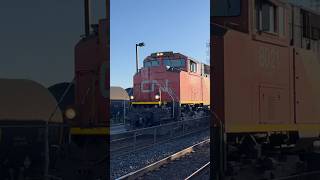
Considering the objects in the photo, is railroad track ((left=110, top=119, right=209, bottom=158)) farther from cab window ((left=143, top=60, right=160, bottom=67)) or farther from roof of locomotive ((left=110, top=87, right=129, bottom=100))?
cab window ((left=143, top=60, right=160, bottom=67))

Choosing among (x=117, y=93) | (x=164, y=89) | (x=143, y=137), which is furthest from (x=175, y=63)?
(x=117, y=93)

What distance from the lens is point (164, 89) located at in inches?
117

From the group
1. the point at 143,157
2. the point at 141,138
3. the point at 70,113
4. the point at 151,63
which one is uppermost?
the point at 151,63

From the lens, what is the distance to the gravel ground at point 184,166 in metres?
2.72

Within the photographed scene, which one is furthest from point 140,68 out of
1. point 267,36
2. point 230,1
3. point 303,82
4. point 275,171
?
point 303,82

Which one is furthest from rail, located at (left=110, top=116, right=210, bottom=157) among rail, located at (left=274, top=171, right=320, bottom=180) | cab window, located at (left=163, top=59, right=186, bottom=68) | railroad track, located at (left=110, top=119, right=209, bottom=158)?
rail, located at (left=274, top=171, right=320, bottom=180)

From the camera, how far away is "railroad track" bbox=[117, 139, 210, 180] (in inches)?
104

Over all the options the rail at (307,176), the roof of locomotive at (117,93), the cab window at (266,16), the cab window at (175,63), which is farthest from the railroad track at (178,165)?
the rail at (307,176)

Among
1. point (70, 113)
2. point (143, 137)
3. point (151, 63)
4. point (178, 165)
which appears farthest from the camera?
point (178, 165)

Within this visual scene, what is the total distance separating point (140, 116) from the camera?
2918 mm

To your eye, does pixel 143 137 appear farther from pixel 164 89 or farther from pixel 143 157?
pixel 164 89

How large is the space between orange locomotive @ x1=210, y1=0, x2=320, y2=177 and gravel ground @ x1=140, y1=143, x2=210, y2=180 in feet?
0.80

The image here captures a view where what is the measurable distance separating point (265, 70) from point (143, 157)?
1473 millimetres

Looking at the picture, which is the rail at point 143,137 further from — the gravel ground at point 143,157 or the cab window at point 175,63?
the cab window at point 175,63
